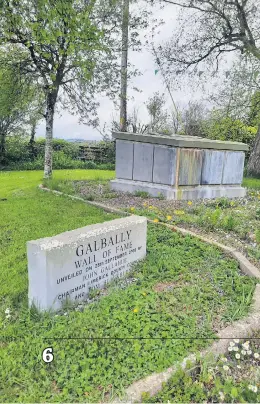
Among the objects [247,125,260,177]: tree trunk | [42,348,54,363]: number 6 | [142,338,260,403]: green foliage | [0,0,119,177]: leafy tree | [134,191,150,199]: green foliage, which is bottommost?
[142,338,260,403]: green foliage

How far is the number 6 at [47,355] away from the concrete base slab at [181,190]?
16.2 feet

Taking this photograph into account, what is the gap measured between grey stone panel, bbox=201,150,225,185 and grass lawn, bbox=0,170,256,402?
3.68m

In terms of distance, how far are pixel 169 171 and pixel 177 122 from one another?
1421 centimetres

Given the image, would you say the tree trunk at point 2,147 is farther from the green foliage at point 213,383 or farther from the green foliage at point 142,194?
the green foliage at point 213,383

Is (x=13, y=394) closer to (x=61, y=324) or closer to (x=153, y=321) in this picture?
(x=61, y=324)

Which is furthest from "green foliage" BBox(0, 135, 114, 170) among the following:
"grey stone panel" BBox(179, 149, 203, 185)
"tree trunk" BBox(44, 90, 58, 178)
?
Result: "grey stone panel" BBox(179, 149, 203, 185)

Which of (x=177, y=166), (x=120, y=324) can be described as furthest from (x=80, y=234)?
(x=177, y=166)

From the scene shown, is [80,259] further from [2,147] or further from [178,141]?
[2,147]

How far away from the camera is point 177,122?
20.3 m

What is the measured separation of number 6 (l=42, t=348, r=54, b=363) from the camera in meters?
2.12

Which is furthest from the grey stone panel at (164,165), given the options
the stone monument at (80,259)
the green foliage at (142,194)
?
the stone monument at (80,259)

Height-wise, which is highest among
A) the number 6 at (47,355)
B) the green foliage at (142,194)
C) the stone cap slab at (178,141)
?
the stone cap slab at (178,141)

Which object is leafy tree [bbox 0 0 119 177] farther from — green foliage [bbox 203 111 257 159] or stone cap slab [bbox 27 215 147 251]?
green foliage [bbox 203 111 257 159]

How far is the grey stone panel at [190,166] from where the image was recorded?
6957 mm
